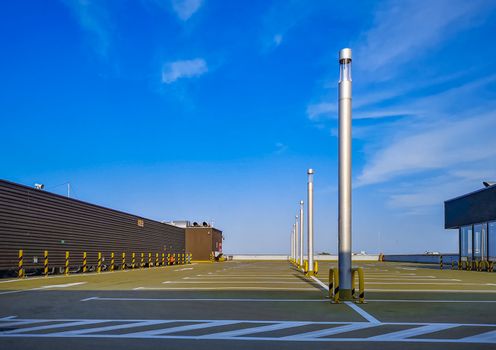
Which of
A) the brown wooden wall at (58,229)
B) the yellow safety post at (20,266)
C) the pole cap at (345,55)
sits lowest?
the yellow safety post at (20,266)

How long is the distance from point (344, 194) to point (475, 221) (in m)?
34.7

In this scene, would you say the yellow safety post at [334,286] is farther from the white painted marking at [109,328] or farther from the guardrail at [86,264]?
the guardrail at [86,264]

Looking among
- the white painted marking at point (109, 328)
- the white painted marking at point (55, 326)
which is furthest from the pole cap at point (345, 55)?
the white painted marking at point (55, 326)

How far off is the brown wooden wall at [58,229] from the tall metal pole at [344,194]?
16070 millimetres

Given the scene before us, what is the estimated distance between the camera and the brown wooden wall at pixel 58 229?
80.0 ft

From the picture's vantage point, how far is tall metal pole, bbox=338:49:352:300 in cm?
1400

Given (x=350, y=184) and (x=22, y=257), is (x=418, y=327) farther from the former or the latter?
(x=22, y=257)

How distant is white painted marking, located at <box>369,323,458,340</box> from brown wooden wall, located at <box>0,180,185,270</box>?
1949 centimetres

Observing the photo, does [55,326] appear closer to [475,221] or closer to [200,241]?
[475,221]

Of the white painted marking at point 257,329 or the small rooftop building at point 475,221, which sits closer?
the white painted marking at point 257,329

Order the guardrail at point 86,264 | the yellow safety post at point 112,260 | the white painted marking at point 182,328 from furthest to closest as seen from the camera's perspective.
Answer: the yellow safety post at point 112,260
the guardrail at point 86,264
the white painted marking at point 182,328

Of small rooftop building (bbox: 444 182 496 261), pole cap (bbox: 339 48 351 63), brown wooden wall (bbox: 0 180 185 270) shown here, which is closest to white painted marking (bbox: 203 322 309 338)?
pole cap (bbox: 339 48 351 63)

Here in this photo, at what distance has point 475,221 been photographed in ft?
147

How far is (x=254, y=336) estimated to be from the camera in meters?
8.61
